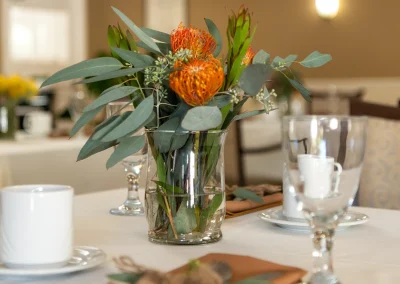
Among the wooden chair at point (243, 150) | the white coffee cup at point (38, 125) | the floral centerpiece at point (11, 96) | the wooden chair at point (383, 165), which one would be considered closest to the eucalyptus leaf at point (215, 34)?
the wooden chair at point (383, 165)

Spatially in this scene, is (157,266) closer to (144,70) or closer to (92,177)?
(144,70)

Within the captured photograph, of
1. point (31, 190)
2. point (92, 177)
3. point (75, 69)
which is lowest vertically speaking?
point (92, 177)

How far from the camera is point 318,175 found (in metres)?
0.78

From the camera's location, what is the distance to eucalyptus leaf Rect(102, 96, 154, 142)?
0.97 meters

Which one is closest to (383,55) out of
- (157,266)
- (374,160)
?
(374,160)

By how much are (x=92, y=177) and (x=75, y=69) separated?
191cm

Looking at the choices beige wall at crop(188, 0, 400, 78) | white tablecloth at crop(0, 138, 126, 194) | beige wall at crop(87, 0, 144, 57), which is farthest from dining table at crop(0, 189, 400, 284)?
beige wall at crop(87, 0, 144, 57)

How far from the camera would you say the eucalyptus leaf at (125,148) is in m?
1.00

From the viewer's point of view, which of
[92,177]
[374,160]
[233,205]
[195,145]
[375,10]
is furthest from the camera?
[375,10]

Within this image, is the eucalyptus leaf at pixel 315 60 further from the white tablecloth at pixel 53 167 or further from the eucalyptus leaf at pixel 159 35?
the white tablecloth at pixel 53 167

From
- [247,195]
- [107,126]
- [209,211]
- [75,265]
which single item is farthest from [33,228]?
[247,195]

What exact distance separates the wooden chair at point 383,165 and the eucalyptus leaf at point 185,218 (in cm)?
114

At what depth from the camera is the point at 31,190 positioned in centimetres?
94

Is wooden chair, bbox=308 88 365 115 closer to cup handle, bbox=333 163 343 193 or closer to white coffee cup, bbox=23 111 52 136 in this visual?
white coffee cup, bbox=23 111 52 136
